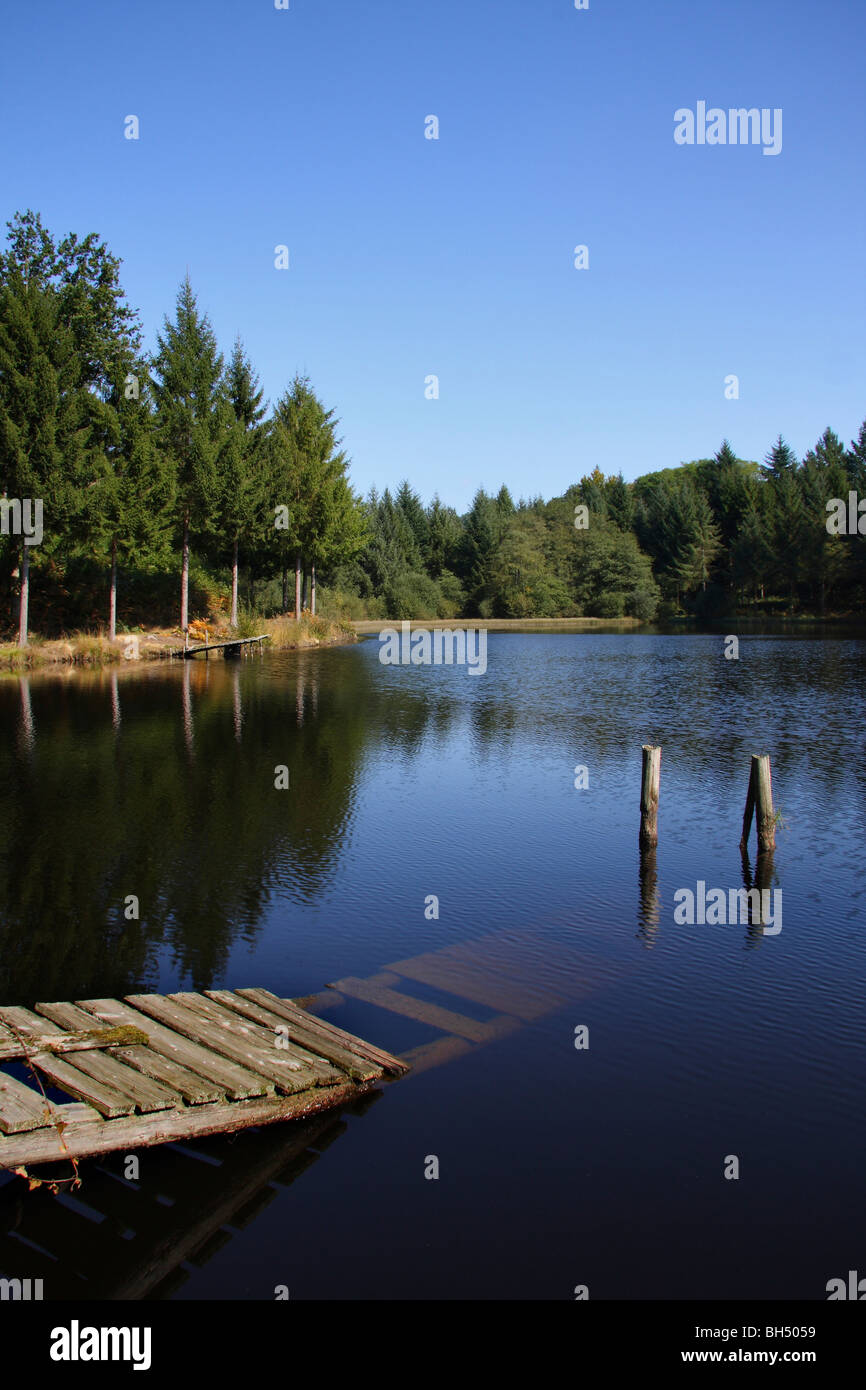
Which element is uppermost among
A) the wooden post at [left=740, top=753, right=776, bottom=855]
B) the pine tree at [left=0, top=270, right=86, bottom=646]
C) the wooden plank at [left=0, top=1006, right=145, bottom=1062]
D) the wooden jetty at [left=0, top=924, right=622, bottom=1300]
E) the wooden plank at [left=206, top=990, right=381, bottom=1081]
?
the pine tree at [left=0, top=270, right=86, bottom=646]

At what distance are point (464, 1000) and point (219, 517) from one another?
127 feet

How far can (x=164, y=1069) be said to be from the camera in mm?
7539

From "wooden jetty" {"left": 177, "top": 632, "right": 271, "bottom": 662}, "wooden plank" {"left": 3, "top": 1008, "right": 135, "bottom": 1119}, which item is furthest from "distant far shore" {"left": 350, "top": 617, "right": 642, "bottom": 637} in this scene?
"wooden plank" {"left": 3, "top": 1008, "right": 135, "bottom": 1119}

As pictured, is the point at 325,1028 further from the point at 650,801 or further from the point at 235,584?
the point at 235,584

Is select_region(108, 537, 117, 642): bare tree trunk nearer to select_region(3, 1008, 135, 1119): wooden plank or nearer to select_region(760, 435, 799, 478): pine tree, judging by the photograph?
select_region(3, 1008, 135, 1119): wooden plank

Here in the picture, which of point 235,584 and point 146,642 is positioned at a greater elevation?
point 235,584

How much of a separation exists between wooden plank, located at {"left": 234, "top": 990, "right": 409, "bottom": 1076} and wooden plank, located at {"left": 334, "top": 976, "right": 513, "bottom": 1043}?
666 millimetres

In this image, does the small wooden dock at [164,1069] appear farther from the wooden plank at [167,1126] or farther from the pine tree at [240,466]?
the pine tree at [240,466]

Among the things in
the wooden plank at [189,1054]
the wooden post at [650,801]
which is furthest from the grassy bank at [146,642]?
the wooden plank at [189,1054]

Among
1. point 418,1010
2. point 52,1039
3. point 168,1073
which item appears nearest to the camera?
point 168,1073

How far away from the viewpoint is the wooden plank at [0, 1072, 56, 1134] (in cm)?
664

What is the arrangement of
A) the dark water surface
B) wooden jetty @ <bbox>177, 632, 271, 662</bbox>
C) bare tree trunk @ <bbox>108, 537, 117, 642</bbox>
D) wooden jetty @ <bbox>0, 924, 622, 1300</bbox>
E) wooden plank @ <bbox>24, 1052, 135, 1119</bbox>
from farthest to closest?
wooden jetty @ <bbox>177, 632, 271, 662</bbox>, bare tree trunk @ <bbox>108, 537, 117, 642</bbox>, wooden plank @ <bbox>24, 1052, 135, 1119</bbox>, the dark water surface, wooden jetty @ <bbox>0, 924, 622, 1300</bbox>

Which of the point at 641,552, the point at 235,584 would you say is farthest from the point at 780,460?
the point at 235,584
